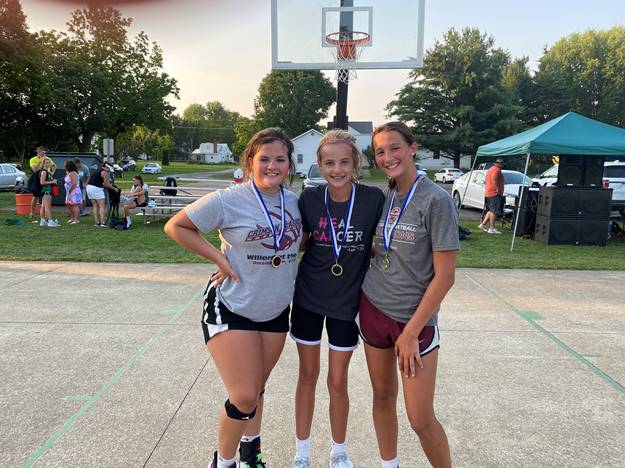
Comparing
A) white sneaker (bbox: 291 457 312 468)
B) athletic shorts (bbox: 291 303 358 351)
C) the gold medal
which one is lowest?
white sneaker (bbox: 291 457 312 468)

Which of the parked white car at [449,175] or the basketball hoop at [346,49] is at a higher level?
the basketball hoop at [346,49]

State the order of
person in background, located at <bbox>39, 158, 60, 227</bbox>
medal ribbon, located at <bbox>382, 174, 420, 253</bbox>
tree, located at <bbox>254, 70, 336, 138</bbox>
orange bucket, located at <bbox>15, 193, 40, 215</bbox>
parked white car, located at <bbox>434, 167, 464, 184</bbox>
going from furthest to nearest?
tree, located at <bbox>254, 70, 336, 138</bbox>
parked white car, located at <bbox>434, 167, 464, 184</bbox>
orange bucket, located at <bbox>15, 193, 40, 215</bbox>
person in background, located at <bbox>39, 158, 60, 227</bbox>
medal ribbon, located at <bbox>382, 174, 420, 253</bbox>

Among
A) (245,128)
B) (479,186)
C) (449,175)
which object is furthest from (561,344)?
(245,128)

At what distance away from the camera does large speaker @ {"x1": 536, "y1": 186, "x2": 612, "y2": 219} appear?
10008mm

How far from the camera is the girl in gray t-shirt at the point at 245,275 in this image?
218 cm

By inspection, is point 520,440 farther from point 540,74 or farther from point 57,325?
point 540,74

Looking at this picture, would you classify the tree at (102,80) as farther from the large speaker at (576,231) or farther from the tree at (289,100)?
the large speaker at (576,231)

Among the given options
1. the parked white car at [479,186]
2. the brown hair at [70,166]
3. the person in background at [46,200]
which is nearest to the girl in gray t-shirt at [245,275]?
the person in background at [46,200]

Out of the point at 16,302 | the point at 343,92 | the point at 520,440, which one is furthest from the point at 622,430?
the point at 343,92

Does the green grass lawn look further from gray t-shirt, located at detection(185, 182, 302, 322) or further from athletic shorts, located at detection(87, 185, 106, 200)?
gray t-shirt, located at detection(185, 182, 302, 322)

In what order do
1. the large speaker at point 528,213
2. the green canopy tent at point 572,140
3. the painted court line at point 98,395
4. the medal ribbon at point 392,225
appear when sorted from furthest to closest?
the large speaker at point 528,213, the green canopy tent at point 572,140, the painted court line at point 98,395, the medal ribbon at point 392,225

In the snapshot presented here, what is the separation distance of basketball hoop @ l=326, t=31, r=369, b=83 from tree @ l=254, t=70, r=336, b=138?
47531 mm

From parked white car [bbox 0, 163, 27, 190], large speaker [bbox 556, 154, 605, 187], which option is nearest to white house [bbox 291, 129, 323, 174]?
parked white car [bbox 0, 163, 27, 190]

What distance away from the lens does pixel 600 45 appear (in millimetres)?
54219
